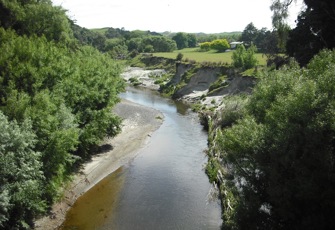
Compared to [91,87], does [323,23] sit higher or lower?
higher

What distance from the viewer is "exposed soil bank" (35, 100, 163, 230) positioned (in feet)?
85.7

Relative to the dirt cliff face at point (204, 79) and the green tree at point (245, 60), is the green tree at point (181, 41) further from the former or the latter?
the green tree at point (245, 60)

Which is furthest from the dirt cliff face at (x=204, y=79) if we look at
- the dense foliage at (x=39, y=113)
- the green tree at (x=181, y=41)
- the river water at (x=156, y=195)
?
the green tree at (x=181, y=41)

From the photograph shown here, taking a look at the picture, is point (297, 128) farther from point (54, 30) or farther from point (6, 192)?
point (54, 30)

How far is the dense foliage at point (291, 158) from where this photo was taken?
16578 millimetres

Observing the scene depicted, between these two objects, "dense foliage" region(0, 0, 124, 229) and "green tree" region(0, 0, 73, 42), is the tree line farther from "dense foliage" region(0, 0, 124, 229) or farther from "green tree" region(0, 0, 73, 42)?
"green tree" region(0, 0, 73, 42)

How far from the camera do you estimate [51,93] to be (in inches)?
1071

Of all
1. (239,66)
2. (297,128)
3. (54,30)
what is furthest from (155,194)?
(239,66)

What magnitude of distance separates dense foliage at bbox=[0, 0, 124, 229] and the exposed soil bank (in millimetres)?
1238

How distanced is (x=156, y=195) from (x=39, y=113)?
12.6 metres

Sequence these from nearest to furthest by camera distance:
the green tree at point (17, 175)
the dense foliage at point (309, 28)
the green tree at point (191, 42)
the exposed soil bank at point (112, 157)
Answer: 1. the green tree at point (17, 175)
2. the exposed soil bank at point (112, 157)
3. the dense foliage at point (309, 28)
4. the green tree at point (191, 42)

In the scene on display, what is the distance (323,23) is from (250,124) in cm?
1531

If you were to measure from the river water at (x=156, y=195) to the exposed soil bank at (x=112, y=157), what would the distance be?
770mm

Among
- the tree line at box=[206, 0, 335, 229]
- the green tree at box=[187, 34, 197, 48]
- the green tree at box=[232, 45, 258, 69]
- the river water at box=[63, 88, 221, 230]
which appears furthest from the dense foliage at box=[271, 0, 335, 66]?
the green tree at box=[187, 34, 197, 48]
